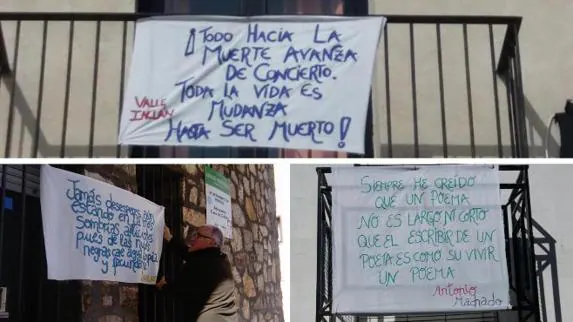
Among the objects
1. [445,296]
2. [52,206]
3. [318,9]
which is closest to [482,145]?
[445,296]

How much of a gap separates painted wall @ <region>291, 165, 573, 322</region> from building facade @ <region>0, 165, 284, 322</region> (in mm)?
898

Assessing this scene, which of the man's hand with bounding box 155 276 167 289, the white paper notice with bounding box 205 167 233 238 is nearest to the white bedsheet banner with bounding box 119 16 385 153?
the man's hand with bounding box 155 276 167 289

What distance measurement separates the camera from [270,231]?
8.46 m

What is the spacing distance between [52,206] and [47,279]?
0.49 meters

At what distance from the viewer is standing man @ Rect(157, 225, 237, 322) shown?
501cm

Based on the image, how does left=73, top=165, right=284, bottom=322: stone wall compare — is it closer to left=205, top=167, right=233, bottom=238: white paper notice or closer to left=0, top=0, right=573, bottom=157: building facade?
left=205, top=167, right=233, bottom=238: white paper notice

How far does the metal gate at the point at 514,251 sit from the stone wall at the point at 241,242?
3.34ft

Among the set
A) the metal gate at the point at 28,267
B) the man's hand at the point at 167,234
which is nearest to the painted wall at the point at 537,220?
the man's hand at the point at 167,234

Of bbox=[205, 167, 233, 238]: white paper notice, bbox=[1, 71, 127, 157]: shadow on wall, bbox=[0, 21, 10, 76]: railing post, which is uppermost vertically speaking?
bbox=[0, 21, 10, 76]: railing post

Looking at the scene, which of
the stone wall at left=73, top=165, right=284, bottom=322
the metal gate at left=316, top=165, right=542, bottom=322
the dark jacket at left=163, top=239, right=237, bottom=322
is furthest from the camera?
the metal gate at left=316, top=165, right=542, bottom=322

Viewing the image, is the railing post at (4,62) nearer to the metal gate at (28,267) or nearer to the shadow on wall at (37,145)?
the shadow on wall at (37,145)

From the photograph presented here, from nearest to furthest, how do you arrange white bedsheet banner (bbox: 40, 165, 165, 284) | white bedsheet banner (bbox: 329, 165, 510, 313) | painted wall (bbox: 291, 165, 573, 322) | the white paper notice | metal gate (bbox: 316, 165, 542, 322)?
white bedsheet banner (bbox: 40, 165, 165, 284) < white bedsheet banner (bbox: 329, 165, 510, 313) < metal gate (bbox: 316, 165, 542, 322) < painted wall (bbox: 291, 165, 573, 322) < the white paper notice

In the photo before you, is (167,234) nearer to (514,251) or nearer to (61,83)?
(61,83)

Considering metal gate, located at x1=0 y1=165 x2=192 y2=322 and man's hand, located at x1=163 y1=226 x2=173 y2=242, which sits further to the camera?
man's hand, located at x1=163 y1=226 x2=173 y2=242
